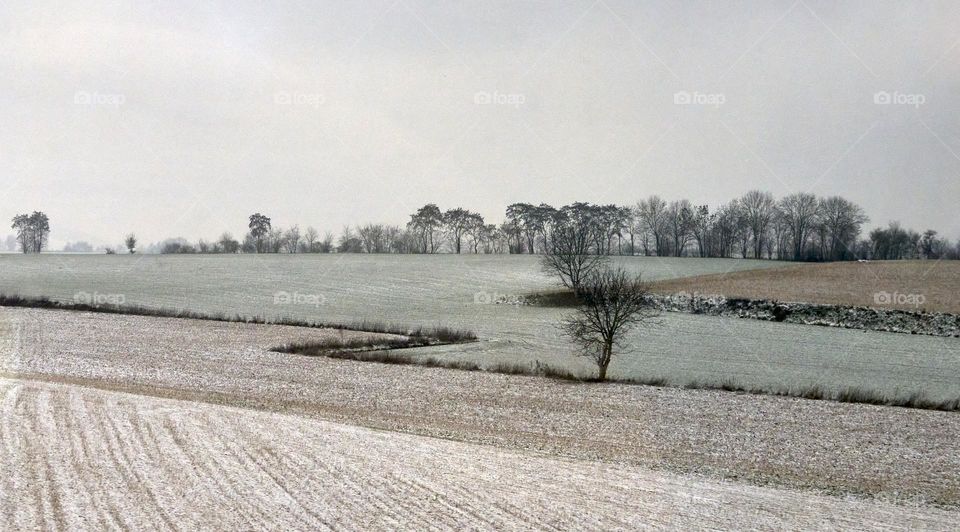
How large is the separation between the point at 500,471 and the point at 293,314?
37.9m

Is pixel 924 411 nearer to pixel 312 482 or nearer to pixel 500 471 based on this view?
pixel 500 471

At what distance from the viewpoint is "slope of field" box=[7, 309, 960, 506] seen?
51.3ft

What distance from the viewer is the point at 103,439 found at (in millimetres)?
14484

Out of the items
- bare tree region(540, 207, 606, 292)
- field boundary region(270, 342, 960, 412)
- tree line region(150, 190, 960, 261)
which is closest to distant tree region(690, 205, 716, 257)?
tree line region(150, 190, 960, 261)

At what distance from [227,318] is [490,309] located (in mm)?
19852

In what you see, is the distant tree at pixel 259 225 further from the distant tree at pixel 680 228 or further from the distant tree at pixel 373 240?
the distant tree at pixel 680 228

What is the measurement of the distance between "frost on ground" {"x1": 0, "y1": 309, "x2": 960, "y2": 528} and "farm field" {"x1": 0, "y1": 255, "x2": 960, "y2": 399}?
23.4 ft

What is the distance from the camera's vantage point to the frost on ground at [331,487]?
10789mm

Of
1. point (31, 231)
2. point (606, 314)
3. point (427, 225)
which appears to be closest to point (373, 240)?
point (427, 225)

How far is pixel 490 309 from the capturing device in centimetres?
5738

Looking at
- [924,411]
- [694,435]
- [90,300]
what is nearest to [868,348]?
[924,411]

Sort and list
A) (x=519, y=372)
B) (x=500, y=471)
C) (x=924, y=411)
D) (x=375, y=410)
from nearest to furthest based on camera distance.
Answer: (x=500, y=471)
(x=375, y=410)
(x=924, y=411)
(x=519, y=372)

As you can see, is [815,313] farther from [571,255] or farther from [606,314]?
[606,314]

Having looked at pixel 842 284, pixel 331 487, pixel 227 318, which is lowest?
pixel 331 487
